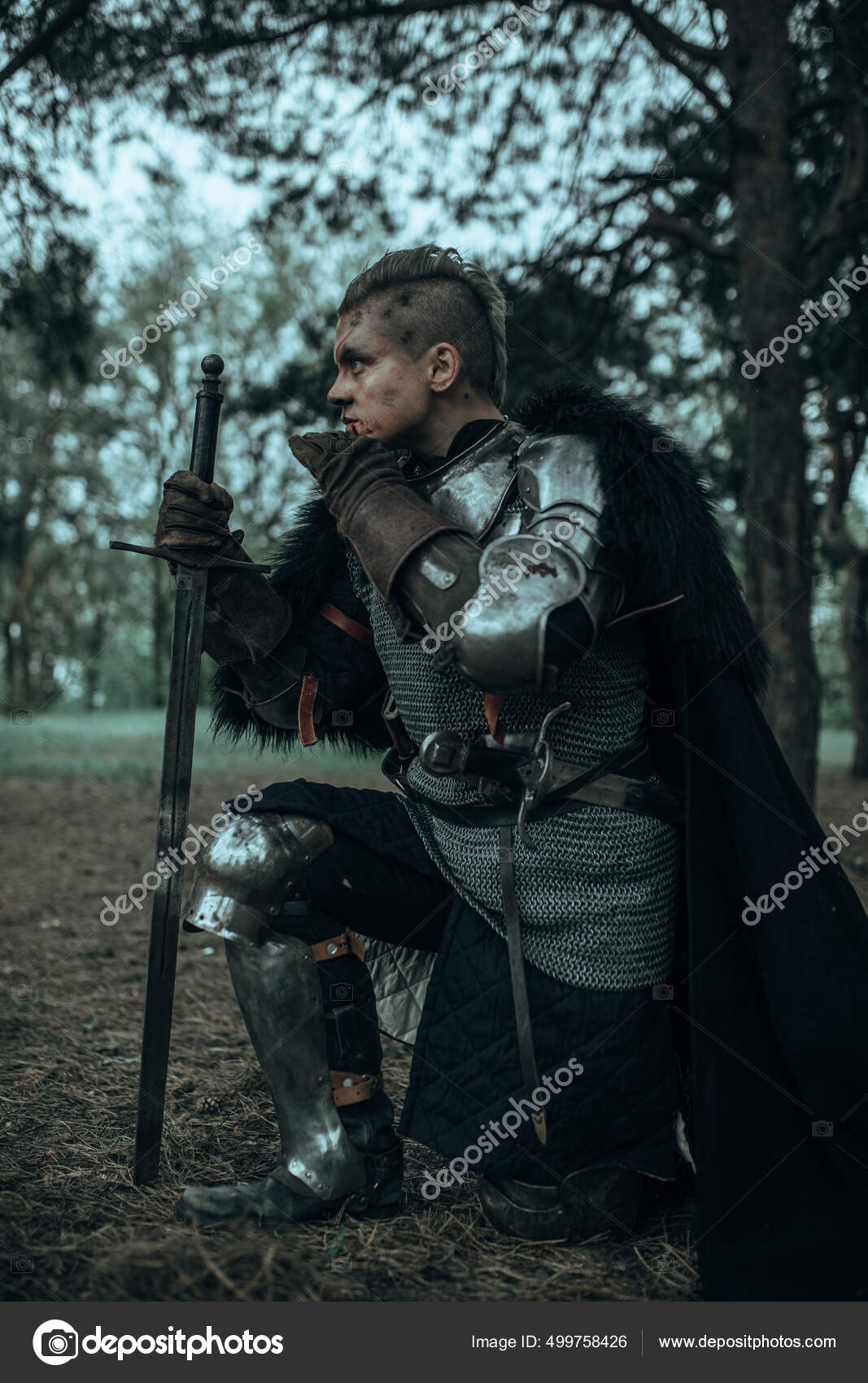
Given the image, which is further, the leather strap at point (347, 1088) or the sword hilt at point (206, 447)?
the sword hilt at point (206, 447)

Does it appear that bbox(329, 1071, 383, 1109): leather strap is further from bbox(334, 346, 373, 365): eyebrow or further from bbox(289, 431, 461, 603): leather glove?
bbox(334, 346, 373, 365): eyebrow

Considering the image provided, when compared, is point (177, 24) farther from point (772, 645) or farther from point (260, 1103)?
point (260, 1103)

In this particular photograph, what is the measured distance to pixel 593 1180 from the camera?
74.4 inches

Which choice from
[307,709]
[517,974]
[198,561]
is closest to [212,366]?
[198,561]

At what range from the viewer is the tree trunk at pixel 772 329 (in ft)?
14.4

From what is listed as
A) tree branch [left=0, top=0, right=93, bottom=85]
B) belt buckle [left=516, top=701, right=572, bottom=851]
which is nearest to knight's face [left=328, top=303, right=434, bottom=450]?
belt buckle [left=516, top=701, right=572, bottom=851]

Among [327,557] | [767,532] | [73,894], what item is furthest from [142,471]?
[327,557]

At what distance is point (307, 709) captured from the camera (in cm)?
232

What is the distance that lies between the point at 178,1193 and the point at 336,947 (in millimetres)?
573

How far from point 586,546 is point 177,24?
3.83 meters

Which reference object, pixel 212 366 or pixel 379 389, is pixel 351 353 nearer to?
pixel 379 389

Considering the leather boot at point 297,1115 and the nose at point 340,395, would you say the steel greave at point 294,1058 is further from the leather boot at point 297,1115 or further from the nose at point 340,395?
the nose at point 340,395

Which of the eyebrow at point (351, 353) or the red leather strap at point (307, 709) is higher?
the eyebrow at point (351, 353)

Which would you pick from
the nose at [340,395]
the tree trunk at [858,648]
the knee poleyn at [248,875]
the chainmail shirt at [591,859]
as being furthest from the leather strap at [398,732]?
the tree trunk at [858,648]
